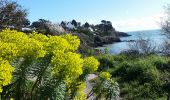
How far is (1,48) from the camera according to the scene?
144 inches

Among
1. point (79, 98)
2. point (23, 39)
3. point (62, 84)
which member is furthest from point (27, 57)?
point (79, 98)

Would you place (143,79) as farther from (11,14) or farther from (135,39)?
(135,39)

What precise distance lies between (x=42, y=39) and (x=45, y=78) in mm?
548

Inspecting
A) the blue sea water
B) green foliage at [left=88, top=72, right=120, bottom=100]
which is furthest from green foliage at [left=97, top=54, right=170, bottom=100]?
the blue sea water

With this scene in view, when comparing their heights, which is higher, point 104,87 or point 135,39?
point 104,87

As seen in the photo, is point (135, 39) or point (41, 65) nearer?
point (41, 65)

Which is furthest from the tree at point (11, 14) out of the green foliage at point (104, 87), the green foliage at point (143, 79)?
the green foliage at point (104, 87)

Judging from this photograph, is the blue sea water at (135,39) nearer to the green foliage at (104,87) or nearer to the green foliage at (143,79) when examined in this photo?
the green foliage at (143,79)

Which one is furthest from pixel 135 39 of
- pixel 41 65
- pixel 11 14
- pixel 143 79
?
pixel 41 65

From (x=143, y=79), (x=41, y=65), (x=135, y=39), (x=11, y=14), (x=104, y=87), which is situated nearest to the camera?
(x=41, y=65)

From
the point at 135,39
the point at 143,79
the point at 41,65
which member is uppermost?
the point at 41,65

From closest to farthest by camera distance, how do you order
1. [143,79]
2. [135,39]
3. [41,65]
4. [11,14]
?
[41,65] → [143,79] → [11,14] → [135,39]

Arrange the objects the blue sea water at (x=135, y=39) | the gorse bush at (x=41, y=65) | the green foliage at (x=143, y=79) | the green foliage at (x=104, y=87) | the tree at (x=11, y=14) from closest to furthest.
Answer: the gorse bush at (x=41, y=65)
the green foliage at (x=104, y=87)
the green foliage at (x=143, y=79)
the tree at (x=11, y=14)
the blue sea water at (x=135, y=39)

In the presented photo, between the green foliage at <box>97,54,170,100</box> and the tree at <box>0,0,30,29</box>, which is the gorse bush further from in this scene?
the tree at <box>0,0,30,29</box>
